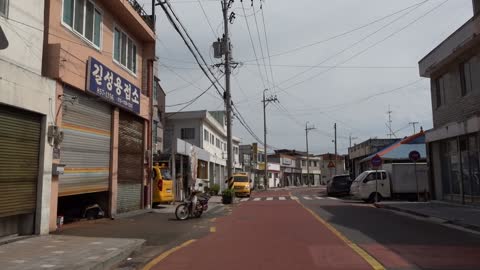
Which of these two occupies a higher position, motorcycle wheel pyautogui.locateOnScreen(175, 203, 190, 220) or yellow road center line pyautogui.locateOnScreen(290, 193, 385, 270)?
motorcycle wheel pyautogui.locateOnScreen(175, 203, 190, 220)

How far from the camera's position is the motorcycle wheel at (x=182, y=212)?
1748 centimetres

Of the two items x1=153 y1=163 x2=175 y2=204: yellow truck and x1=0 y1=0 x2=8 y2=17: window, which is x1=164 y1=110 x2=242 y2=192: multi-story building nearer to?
x1=153 y1=163 x2=175 y2=204: yellow truck

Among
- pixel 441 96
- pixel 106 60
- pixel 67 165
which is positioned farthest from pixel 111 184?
pixel 441 96

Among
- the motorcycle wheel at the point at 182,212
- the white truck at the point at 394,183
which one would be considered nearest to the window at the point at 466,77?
the white truck at the point at 394,183

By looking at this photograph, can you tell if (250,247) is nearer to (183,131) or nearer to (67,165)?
(67,165)

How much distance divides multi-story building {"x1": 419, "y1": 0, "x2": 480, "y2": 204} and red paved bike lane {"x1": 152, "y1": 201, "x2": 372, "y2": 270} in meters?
10.3

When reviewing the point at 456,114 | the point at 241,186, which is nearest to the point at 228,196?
the point at 241,186

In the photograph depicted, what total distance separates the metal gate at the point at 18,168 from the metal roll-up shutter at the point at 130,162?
20.6 ft

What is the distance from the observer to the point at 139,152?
67.8 ft

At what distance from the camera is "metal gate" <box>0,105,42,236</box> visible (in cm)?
1048

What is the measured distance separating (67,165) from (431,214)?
13240 millimetres

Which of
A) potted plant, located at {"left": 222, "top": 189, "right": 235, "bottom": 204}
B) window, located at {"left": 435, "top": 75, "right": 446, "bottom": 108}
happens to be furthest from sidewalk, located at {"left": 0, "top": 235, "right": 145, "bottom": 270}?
window, located at {"left": 435, "top": 75, "right": 446, "bottom": 108}

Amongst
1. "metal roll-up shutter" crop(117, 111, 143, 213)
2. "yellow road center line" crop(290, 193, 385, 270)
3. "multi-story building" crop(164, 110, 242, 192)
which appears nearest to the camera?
"yellow road center line" crop(290, 193, 385, 270)

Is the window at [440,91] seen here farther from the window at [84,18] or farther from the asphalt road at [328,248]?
the window at [84,18]
